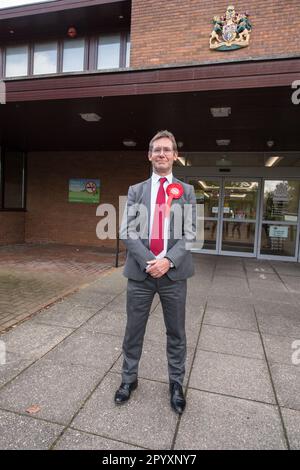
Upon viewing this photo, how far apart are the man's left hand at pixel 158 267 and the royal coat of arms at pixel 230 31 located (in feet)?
23.1

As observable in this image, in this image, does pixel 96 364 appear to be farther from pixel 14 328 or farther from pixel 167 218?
pixel 167 218

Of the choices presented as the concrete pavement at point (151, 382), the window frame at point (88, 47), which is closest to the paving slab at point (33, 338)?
the concrete pavement at point (151, 382)

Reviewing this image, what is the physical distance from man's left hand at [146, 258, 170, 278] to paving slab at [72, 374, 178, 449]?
0.99 m

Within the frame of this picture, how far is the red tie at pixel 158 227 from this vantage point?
2.32 m

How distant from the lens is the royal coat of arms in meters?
7.21

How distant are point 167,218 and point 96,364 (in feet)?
5.10

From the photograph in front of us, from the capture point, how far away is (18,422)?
6.93 feet

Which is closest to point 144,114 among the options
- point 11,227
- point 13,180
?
point 13,180

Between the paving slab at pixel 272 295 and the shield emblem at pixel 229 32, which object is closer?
the paving slab at pixel 272 295

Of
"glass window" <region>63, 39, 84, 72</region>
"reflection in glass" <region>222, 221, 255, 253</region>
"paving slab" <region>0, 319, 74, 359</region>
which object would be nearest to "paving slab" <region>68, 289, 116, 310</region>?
"paving slab" <region>0, 319, 74, 359</region>

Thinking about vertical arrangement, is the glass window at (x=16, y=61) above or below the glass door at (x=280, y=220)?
above

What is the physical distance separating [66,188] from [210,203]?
15.5 feet

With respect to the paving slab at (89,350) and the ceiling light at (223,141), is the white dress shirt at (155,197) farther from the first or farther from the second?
the ceiling light at (223,141)

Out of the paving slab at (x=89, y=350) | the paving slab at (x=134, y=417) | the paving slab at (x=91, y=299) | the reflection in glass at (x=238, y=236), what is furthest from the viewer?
the reflection in glass at (x=238, y=236)
